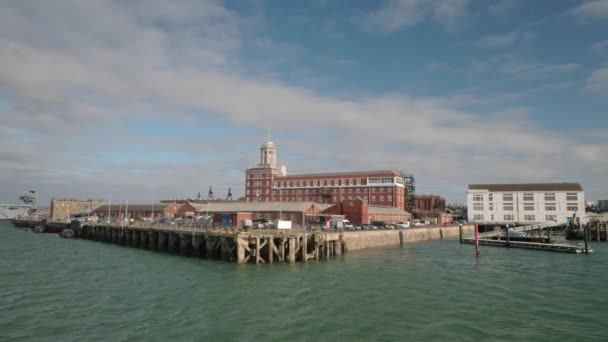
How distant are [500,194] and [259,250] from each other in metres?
104

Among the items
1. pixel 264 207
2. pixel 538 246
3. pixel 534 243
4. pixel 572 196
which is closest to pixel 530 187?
pixel 572 196

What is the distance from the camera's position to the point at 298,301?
25500 mm

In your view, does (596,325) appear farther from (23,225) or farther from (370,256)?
(23,225)

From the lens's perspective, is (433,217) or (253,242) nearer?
(253,242)

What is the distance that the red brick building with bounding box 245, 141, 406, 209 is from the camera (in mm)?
116812

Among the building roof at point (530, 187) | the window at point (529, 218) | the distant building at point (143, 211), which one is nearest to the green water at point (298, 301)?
the distant building at point (143, 211)

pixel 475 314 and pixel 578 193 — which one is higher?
pixel 578 193

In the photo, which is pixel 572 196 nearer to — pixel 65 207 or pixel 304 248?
pixel 304 248

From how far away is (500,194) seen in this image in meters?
123

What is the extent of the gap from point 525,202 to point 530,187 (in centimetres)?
529

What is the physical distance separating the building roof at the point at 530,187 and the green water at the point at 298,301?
8757 centimetres

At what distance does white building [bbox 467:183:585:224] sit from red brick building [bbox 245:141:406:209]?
990 inches

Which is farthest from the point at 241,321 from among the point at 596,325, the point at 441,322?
the point at 596,325

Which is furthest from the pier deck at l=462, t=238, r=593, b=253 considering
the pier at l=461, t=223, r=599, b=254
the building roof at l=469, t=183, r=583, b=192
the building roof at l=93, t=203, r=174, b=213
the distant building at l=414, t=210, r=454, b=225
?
the building roof at l=93, t=203, r=174, b=213
